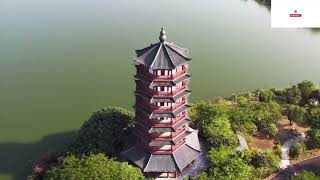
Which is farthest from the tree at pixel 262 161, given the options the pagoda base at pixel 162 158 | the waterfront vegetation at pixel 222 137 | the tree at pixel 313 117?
the tree at pixel 313 117

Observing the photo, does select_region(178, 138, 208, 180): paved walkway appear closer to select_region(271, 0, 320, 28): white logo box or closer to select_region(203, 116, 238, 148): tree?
select_region(203, 116, 238, 148): tree

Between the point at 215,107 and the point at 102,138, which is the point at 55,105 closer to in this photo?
the point at 102,138

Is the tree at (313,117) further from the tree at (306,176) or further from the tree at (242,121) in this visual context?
the tree at (306,176)

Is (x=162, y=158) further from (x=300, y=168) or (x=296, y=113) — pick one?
(x=296, y=113)

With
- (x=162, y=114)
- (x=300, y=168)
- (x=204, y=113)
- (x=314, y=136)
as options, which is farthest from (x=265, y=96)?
(x=162, y=114)

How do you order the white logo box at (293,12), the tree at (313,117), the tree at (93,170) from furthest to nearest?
the white logo box at (293,12)
the tree at (313,117)
the tree at (93,170)

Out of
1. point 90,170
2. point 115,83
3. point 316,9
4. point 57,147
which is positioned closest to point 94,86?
point 115,83

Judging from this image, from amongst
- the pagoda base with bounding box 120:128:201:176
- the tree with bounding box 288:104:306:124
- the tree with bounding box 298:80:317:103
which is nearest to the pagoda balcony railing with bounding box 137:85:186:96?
the pagoda base with bounding box 120:128:201:176
